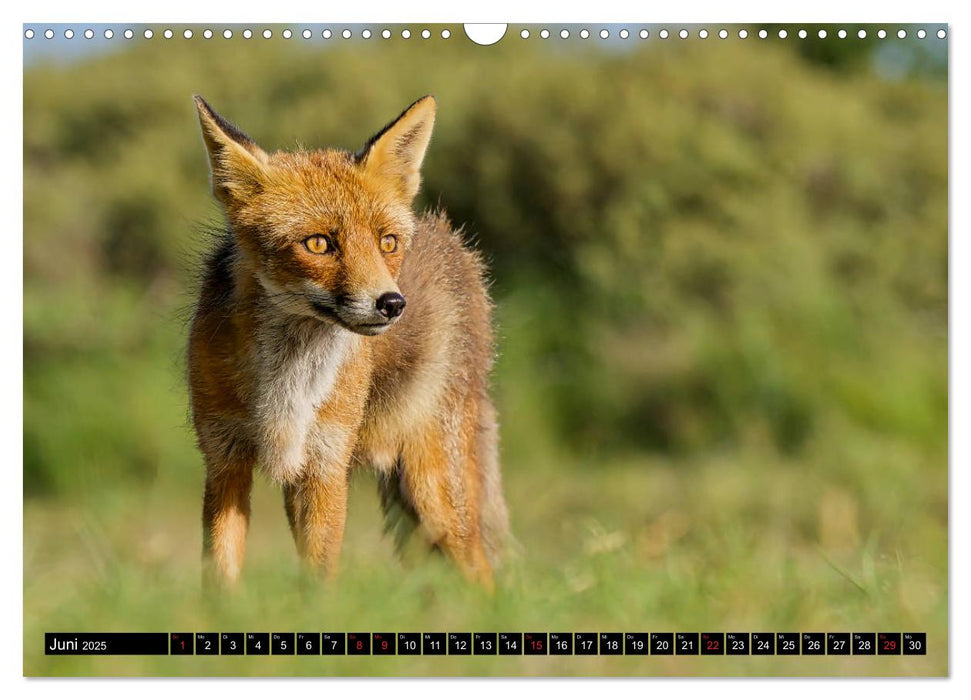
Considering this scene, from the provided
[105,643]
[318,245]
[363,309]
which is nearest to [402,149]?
[318,245]

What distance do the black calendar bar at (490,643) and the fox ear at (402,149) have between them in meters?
1.39

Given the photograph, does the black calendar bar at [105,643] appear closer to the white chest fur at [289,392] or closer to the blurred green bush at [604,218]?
the white chest fur at [289,392]

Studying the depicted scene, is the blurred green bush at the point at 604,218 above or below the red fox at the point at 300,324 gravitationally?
below

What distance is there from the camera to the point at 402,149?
381cm

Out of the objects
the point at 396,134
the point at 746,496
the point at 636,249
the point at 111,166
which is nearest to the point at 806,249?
the point at 636,249

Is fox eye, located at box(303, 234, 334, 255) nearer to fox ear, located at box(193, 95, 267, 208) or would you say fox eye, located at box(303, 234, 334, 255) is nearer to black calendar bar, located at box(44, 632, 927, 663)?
fox ear, located at box(193, 95, 267, 208)

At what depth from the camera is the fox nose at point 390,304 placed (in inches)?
135

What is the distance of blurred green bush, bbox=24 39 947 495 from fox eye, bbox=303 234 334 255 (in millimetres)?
5069

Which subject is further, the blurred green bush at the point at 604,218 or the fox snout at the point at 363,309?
the blurred green bush at the point at 604,218

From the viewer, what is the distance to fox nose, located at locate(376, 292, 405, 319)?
3420 mm

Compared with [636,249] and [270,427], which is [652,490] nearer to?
[636,249]

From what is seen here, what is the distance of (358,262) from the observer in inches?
140

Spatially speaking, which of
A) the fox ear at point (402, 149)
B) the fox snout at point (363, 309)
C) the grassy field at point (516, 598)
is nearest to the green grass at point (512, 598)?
the grassy field at point (516, 598)

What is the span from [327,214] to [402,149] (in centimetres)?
35
